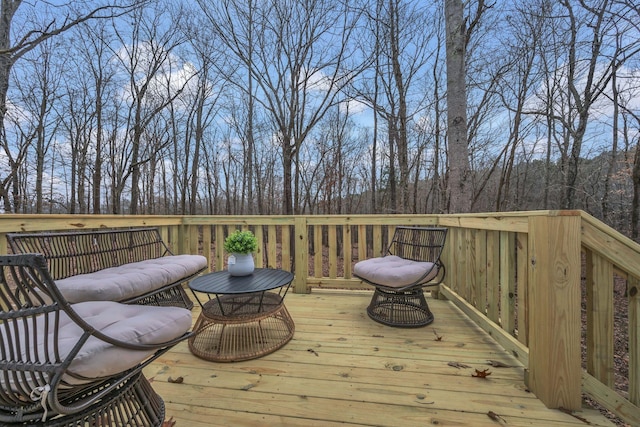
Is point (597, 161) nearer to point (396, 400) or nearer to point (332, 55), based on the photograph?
point (332, 55)

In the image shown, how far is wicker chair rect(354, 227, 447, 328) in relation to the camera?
7.23ft

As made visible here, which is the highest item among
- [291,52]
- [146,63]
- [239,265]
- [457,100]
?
[146,63]

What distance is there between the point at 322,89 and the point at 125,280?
4.93 metres

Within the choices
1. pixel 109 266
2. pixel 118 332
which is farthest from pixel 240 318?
pixel 109 266

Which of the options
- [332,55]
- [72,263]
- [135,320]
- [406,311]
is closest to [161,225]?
[72,263]

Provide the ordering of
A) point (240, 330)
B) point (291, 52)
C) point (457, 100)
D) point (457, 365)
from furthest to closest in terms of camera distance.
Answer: point (291, 52) → point (457, 100) → point (240, 330) → point (457, 365)

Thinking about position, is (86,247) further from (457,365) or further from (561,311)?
(561,311)

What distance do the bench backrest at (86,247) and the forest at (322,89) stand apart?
262cm

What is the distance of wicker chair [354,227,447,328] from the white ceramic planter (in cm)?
98

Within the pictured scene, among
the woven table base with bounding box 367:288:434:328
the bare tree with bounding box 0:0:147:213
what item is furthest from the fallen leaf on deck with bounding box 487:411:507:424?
the bare tree with bounding box 0:0:147:213

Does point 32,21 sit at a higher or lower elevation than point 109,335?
higher

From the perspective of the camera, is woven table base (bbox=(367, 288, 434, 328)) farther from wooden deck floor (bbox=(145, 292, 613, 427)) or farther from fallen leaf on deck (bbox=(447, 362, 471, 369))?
fallen leaf on deck (bbox=(447, 362, 471, 369))

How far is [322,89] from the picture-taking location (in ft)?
18.1

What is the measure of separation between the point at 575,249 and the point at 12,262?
220 centimetres
